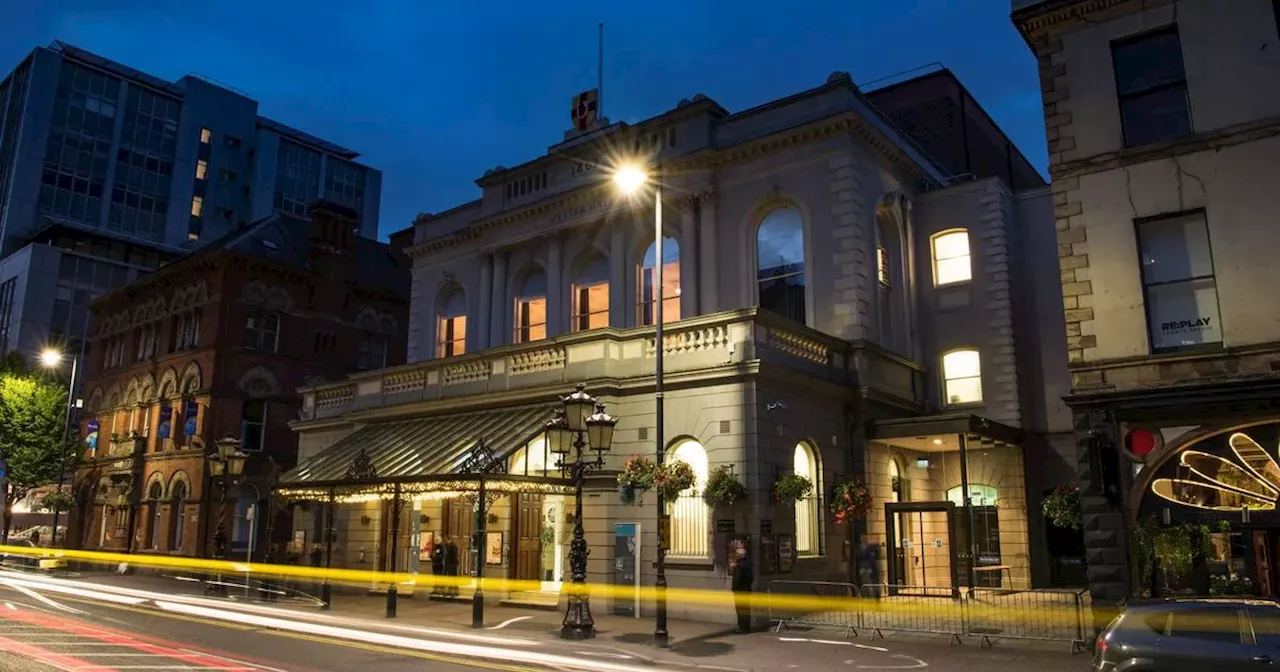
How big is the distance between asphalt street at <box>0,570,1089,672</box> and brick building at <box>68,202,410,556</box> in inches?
953

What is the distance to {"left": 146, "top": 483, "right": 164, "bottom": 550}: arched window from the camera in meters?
46.4

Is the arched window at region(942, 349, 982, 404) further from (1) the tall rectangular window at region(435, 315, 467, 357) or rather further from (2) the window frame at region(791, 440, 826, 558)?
(1) the tall rectangular window at region(435, 315, 467, 357)

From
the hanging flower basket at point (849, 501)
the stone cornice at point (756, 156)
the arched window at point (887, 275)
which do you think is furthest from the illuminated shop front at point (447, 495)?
the arched window at point (887, 275)

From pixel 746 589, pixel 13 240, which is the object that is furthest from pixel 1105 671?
pixel 13 240

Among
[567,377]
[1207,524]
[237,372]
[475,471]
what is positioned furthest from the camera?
[237,372]

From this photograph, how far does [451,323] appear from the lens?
38.1 m

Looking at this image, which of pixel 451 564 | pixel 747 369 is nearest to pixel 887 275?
pixel 747 369

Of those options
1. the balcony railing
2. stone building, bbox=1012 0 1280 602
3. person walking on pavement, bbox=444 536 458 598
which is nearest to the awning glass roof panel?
the balcony railing

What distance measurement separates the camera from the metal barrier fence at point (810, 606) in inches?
796

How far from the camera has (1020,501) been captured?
→ 2817 centimetres

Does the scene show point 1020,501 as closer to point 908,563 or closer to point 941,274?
point 908,563

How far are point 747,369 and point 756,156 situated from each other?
10.5 meters

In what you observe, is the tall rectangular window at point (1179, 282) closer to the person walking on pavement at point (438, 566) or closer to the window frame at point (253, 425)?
the person walking on pavement at point (438, 566)

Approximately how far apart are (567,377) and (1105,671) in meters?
16.1
